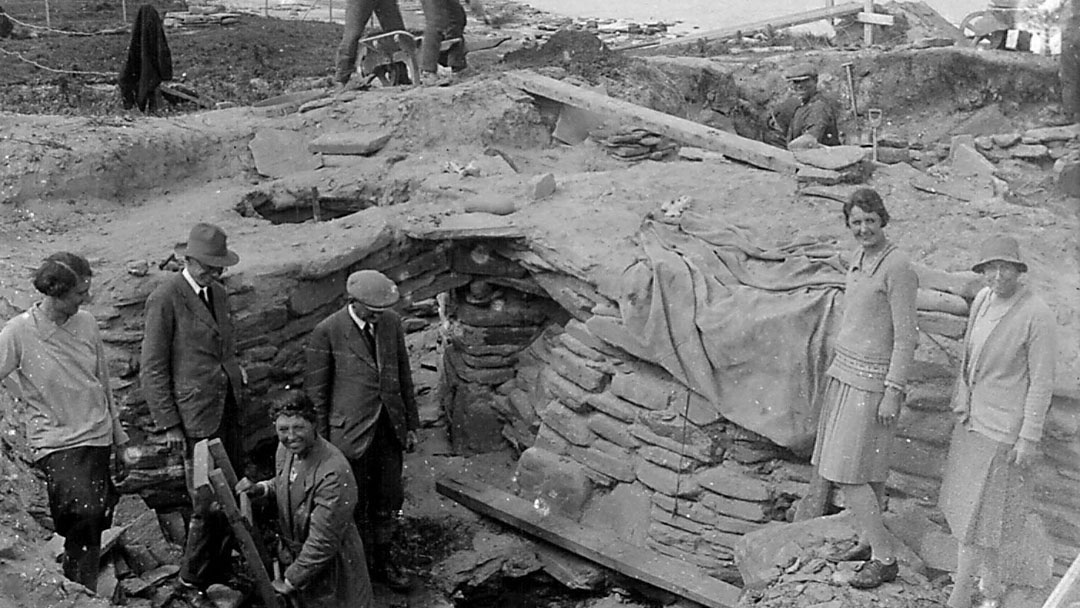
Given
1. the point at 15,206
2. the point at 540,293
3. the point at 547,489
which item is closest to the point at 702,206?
the point at 540,293

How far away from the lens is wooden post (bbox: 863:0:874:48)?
651 inches

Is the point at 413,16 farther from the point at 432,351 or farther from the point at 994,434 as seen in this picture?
the point at 994,434

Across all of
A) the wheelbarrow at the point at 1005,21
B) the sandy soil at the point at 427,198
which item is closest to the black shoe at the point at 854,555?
the sandy soil at the point at 427,198

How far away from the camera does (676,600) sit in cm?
714

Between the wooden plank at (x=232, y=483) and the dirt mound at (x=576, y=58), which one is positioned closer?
the wooden plank at (x=232, y=483)

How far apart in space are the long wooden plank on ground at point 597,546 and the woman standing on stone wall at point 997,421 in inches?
65.7

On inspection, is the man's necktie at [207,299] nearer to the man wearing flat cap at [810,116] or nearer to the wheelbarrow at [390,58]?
the man wearing flat cap at [810,116]

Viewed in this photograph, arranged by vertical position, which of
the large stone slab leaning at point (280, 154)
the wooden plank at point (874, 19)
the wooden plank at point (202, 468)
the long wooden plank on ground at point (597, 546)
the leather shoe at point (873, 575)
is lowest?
the long wooden plank on ground at point (597, 546)

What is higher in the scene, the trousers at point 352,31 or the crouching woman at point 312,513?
the trousers at point 352,31

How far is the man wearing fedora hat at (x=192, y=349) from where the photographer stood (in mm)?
6246

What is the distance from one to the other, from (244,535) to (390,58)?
7008 millimetres

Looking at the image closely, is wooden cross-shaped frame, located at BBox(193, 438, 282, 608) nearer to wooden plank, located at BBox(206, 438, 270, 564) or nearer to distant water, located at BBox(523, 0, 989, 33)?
wooden plank, located at BBox(206, 438, 270, 564)

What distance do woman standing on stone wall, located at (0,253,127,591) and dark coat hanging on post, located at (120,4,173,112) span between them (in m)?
7.15

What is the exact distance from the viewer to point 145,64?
39.8 ft
